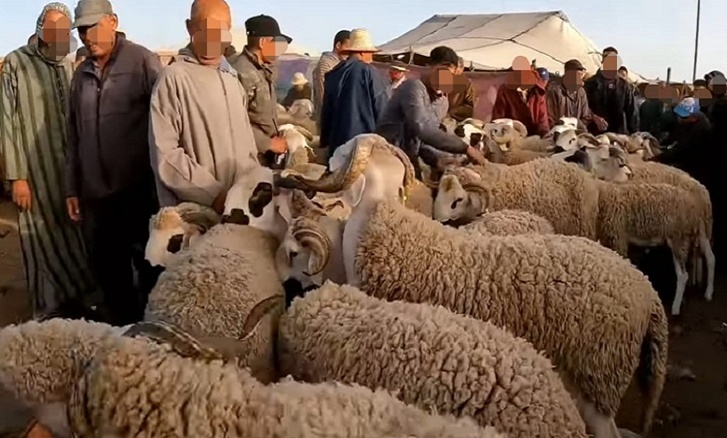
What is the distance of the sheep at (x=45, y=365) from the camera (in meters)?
2.15

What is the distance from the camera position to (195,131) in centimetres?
349

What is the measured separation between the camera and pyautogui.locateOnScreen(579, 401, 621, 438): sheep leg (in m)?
3.14

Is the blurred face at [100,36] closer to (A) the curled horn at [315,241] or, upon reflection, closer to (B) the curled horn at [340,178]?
(B) the curled horn at [340,178]

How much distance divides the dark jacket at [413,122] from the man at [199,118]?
1524 millimetres

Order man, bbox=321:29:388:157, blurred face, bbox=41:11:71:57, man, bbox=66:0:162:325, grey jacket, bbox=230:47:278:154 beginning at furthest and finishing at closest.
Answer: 1. man, bbox=321:29:388:157
2. grey jacket, bbox=230:47:278:154
3. blurred face, bbox=41:11:71:57
4. man, bbox=66:0:162:325

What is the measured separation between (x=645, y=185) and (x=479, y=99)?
787 centimetres

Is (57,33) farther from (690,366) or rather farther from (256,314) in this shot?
(690,366)

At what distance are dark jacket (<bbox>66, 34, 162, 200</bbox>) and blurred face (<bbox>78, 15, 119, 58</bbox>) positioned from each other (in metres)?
0.07

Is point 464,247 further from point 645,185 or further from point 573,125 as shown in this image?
point 573,125

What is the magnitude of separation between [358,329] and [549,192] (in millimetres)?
3591

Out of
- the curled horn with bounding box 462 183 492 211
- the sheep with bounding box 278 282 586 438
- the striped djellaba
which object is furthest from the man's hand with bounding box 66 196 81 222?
the curled horn with bounding box 462 183 492 211

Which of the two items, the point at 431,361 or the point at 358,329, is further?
the point at 358,329

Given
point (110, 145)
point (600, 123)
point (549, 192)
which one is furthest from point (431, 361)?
point (600, 123)

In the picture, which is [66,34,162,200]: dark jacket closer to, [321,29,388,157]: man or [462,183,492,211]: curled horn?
[321,29,388,157]: man
